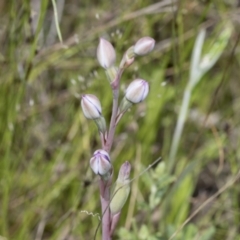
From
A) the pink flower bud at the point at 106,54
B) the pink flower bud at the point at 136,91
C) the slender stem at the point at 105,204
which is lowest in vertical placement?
the slender stem at the point at 105,204

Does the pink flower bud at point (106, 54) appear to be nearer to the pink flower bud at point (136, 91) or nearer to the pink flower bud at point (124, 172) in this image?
the pink flower bud at point (136, 91)

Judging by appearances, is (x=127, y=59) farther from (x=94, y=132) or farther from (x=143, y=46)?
(x=94, y=132)

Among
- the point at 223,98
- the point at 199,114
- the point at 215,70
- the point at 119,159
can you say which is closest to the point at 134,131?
the point at 119,159

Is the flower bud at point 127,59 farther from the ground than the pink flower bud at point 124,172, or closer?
farther from the ground

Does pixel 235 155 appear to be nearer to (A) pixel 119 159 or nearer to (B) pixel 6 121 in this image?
(A) pixel 119 159

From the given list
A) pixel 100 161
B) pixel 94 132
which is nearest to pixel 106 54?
pixel 100 161

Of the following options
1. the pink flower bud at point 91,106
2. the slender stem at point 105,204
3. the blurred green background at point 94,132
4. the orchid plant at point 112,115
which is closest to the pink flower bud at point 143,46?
the orchid plant at point 112,115

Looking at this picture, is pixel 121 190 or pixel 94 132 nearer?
pixel 121 190

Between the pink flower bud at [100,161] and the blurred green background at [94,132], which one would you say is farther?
the blurred green background at [94,132]
